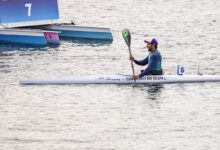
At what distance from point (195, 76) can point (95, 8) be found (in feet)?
86.7

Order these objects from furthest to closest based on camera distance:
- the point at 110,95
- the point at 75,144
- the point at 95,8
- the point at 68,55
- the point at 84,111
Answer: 1. the point at 95,8
2. the point at 68,55
3. the point at 110,95
4. the point at 84,111
5. the point at 75,144

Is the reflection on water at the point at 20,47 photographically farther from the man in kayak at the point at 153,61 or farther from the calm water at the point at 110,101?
the man in kayak at the point at 153,61

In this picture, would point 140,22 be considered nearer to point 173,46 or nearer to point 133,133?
point 173,46

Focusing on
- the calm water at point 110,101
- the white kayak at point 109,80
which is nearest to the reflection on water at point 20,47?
the calm water at point 110,101

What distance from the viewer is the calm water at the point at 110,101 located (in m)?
32.5

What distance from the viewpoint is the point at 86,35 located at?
5425cm

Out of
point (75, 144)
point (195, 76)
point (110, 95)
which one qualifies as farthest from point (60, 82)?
point (75, 144)

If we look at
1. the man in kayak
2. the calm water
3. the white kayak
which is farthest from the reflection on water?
the man in kayak

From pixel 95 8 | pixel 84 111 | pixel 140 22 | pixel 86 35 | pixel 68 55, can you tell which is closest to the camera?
pixel 84 111

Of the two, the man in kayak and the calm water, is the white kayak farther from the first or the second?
the calm water

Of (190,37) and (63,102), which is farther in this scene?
(190,37)

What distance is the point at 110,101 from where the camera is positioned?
124 feet

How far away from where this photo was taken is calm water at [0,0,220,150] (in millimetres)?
32469

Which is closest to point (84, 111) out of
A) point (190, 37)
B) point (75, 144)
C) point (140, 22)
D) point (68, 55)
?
point (75, 144)
